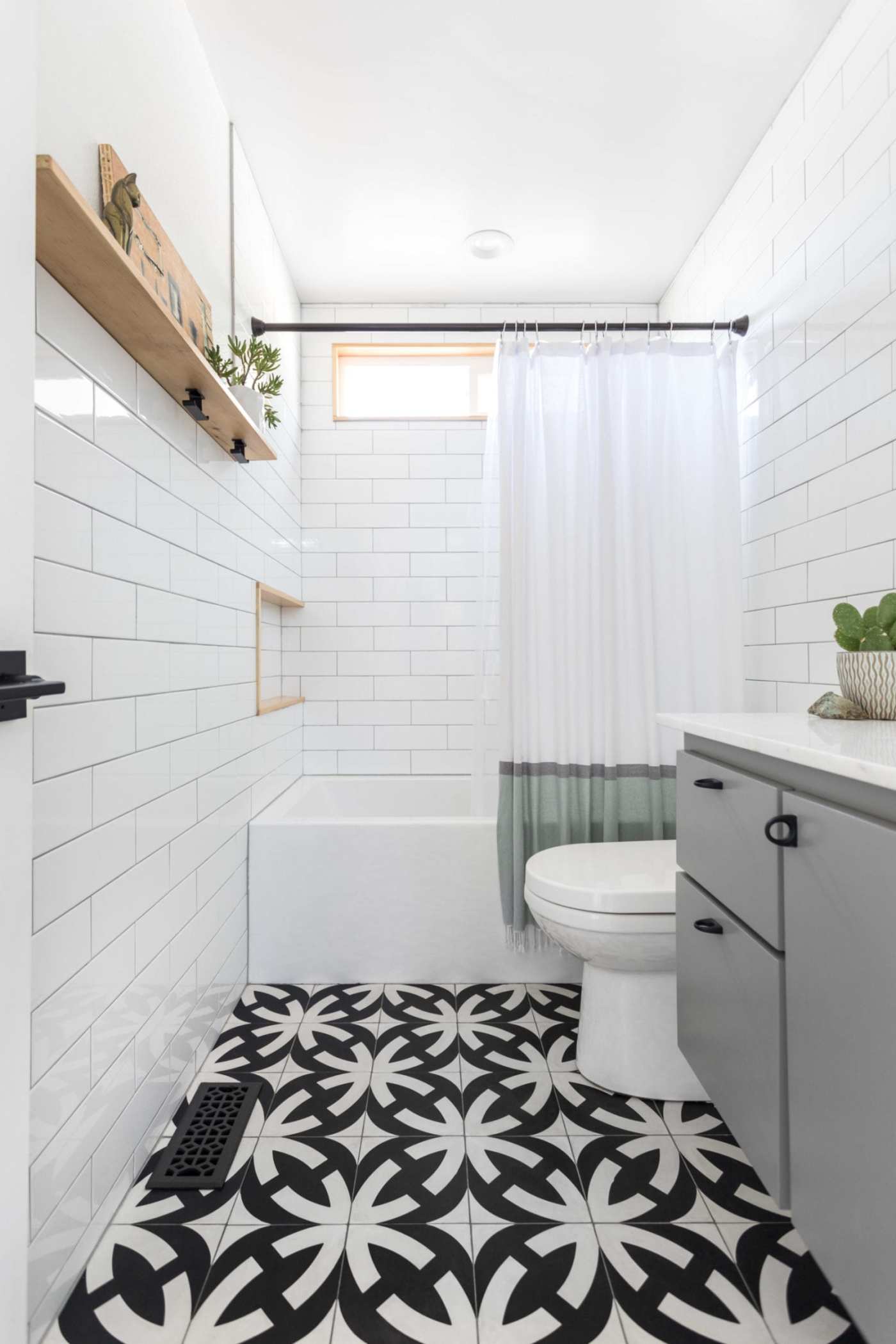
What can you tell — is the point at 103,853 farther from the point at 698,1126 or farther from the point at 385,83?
the point at 385,83

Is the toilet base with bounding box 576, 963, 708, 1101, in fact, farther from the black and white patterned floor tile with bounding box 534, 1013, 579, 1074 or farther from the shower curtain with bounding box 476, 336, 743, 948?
the shower curtain with bounding box 476, 336, 743, 948

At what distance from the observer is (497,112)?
206 cm

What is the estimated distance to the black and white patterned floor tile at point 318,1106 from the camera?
1.58 metres

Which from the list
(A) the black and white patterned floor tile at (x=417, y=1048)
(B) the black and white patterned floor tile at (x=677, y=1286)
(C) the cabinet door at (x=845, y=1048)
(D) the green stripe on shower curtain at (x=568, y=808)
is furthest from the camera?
(D) the green stripe on shower curtain at (x=568, y=808)

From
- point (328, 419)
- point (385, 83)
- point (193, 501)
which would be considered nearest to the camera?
point (193, 501)

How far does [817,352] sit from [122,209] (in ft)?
5.27

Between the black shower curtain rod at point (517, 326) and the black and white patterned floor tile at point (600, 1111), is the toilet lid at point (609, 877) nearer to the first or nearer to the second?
the black and white patterned floor tile at point (600, 1111)

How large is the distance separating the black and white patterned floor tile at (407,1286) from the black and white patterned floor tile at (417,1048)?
514 mm

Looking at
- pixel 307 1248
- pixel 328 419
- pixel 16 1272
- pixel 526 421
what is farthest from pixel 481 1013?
pixel 328 419

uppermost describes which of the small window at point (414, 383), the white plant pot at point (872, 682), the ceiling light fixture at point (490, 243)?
the ceiling light fixture at point (490, 243)

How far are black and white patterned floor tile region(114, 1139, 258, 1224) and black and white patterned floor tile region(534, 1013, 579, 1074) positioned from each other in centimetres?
79

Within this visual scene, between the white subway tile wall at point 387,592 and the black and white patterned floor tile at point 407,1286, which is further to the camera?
the white subway tile wall at point 387,592

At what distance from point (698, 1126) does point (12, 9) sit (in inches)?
85.8

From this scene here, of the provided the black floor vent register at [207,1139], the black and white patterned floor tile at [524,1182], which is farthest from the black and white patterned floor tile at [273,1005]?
the black and white patterned floor tile at [524,1182]
